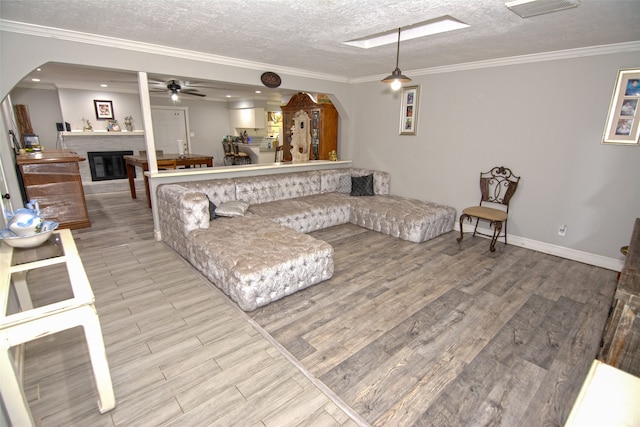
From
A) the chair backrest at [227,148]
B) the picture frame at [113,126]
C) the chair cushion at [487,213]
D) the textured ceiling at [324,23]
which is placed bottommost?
the chair cushion at [487,213]

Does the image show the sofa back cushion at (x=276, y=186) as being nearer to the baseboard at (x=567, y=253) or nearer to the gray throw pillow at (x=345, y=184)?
the gray throw pillow at (x=345, y=184)

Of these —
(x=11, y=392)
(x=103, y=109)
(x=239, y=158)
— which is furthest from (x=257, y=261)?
(x=239, y=158)

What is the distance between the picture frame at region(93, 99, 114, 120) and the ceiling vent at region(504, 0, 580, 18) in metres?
8.96

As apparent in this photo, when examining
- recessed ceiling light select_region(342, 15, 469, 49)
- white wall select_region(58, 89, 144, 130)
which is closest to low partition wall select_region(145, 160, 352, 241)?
recessed ceiling light select_region(342, 15, 469, 49)

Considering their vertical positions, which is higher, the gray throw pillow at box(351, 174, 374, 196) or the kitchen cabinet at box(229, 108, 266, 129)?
the kitchen cabinet at box(229, 108, 266, 129)

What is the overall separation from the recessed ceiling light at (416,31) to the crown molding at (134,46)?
1.71 meters

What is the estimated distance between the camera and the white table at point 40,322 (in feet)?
4.52

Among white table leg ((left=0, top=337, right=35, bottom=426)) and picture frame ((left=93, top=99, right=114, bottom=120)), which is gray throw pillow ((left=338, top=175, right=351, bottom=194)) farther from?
picture frame ((left=93, top=99, right=114, bottom=120))

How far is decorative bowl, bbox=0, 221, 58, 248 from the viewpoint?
196 cm

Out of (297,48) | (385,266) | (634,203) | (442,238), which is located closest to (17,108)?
(297,48)

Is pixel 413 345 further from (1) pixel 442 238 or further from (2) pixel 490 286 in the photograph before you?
(1) pixel 442 238

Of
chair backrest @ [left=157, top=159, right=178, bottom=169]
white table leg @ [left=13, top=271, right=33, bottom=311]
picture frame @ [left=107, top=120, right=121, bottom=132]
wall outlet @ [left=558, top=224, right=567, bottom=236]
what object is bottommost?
white table leg @ [left=13, top=271, right=33, bottom=311]

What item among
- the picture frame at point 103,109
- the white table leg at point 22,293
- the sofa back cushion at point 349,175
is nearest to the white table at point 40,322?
the white table leg at point 22,293

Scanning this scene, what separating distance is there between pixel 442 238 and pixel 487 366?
2669 millimetres
